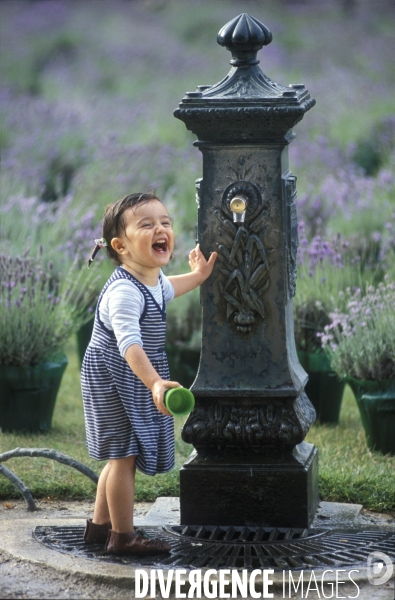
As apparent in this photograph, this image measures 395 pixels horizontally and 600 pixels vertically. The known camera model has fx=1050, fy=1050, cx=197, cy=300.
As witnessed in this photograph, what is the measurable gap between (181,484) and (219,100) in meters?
1.56

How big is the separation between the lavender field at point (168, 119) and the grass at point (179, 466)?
97 centimetres

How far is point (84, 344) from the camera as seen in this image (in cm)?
754

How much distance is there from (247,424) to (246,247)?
715 mm

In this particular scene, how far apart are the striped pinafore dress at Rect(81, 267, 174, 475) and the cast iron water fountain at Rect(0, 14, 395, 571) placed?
0.32m

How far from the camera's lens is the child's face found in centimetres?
405

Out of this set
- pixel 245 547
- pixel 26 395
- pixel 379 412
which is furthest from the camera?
pixel 26 395

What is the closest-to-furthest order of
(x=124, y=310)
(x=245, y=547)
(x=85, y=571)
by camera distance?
1. (x=85, y=571)
2. (x=124, y=310)
3. (x=245, y=547)

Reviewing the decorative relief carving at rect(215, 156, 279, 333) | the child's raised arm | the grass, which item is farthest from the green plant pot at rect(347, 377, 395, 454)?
the child's raised arm

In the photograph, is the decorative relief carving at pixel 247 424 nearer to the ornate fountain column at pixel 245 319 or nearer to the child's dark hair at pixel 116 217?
the ornate fountain column at pixel 245 319

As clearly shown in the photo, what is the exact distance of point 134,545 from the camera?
12.9 ft

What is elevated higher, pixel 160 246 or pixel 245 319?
pixel 160 246

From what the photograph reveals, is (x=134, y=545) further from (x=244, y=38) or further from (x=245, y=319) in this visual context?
(x=244, y=38)

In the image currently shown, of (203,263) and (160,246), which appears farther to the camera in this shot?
(203,263)

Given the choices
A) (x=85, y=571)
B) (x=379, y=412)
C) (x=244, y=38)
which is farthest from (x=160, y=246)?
(x=379, y=412)
